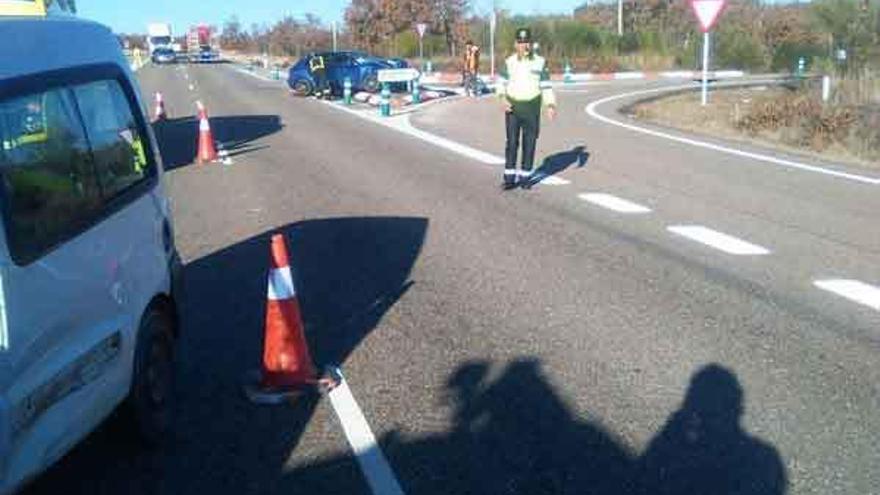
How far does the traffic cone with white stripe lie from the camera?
579 centimetres

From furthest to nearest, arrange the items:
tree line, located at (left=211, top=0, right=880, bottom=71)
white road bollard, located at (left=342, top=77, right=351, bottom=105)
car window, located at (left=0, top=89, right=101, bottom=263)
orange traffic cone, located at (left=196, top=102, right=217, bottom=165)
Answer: tree line, located at (left=211, top=0, right=880, bottom=71) → white road bollard, located at (left=342, top=77, right=351, bottom=105) → orange traffic cone, located at (left=196, top=102, right=217, bottom=165) → car window, located at (left=0, top=89, right=101, bottom=263)

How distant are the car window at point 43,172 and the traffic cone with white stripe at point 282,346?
131cm

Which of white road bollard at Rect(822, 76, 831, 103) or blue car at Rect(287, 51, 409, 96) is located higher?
blue car at Rect(287, 51, 409, 96)

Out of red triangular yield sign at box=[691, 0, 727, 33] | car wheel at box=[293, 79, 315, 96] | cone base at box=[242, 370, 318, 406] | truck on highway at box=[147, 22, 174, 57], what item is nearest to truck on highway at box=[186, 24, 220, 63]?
truck on highway at box=[147, 22, 174, 57]

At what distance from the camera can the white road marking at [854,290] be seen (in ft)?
24.5

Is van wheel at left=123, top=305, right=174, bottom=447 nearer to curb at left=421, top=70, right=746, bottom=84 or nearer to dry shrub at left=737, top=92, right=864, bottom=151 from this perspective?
dry shrub at left=737, top=92, right=864, bottom=151

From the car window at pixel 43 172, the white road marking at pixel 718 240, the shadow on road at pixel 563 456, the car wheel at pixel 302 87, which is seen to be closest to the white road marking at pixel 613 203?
the white road marking at pixel 718 240

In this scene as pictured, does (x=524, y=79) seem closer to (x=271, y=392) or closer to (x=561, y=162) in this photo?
(x=561, y=162)

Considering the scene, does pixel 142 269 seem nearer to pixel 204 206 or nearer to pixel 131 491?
pixel 131 491

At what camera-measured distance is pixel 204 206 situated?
12727mm

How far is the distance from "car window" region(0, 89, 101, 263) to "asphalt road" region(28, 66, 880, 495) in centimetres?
120

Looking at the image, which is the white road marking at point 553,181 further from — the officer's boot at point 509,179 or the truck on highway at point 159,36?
the truck on highway at point 159,36

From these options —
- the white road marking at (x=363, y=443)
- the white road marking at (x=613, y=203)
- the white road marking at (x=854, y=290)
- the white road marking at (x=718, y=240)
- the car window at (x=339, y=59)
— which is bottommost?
the white road marking at (x=363, y=443)

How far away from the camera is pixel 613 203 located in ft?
40.0
